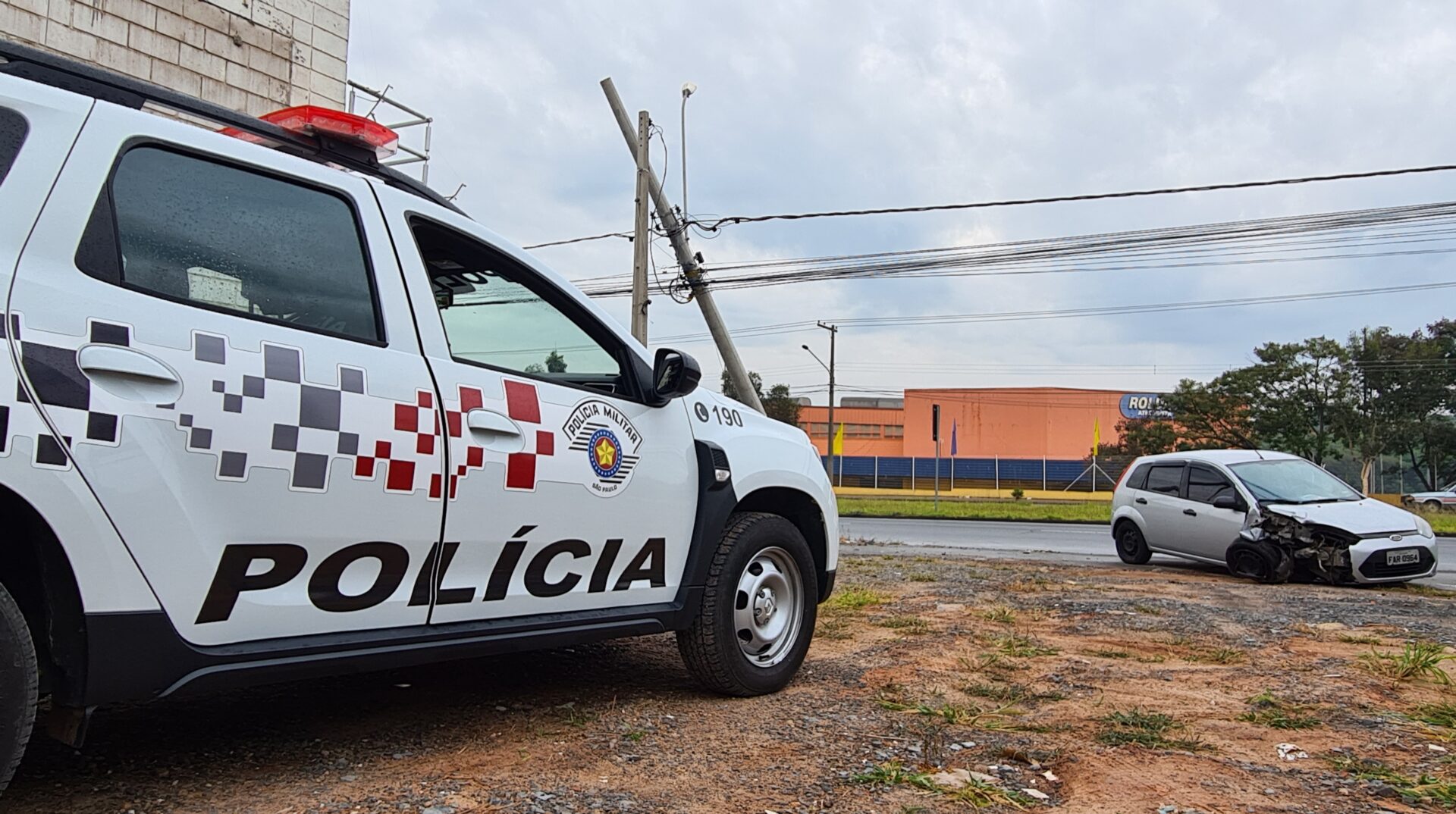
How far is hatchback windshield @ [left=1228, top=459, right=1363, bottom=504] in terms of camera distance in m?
10.4

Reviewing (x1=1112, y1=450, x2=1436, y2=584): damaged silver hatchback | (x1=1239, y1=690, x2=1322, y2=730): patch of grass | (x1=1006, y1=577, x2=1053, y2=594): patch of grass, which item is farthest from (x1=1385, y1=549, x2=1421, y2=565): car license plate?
(x1=1239, y1=690, x2=1322, y2=730): patch of grass

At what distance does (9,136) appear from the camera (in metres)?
2.28

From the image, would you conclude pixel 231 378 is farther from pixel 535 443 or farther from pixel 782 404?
pixel 782 404

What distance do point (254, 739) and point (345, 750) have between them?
1.07ft

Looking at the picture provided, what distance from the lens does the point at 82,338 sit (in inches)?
87.6

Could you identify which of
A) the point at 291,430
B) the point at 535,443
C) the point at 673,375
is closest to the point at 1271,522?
the point at 673,375

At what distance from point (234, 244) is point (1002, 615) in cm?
525

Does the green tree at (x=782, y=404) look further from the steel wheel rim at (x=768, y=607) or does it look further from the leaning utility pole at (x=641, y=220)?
the steel wheel rim at (x=768, y=607)

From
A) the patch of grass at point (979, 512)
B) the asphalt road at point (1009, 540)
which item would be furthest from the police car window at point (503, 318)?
the patch of grass at point (979, 512)

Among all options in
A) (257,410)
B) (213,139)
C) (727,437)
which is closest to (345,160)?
(213,139)

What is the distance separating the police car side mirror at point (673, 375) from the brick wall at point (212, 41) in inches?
243

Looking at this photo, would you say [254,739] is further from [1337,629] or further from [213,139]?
[1337,629]

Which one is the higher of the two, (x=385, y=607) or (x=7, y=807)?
(x=385, y=607)

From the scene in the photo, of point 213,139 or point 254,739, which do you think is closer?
point 213,139
